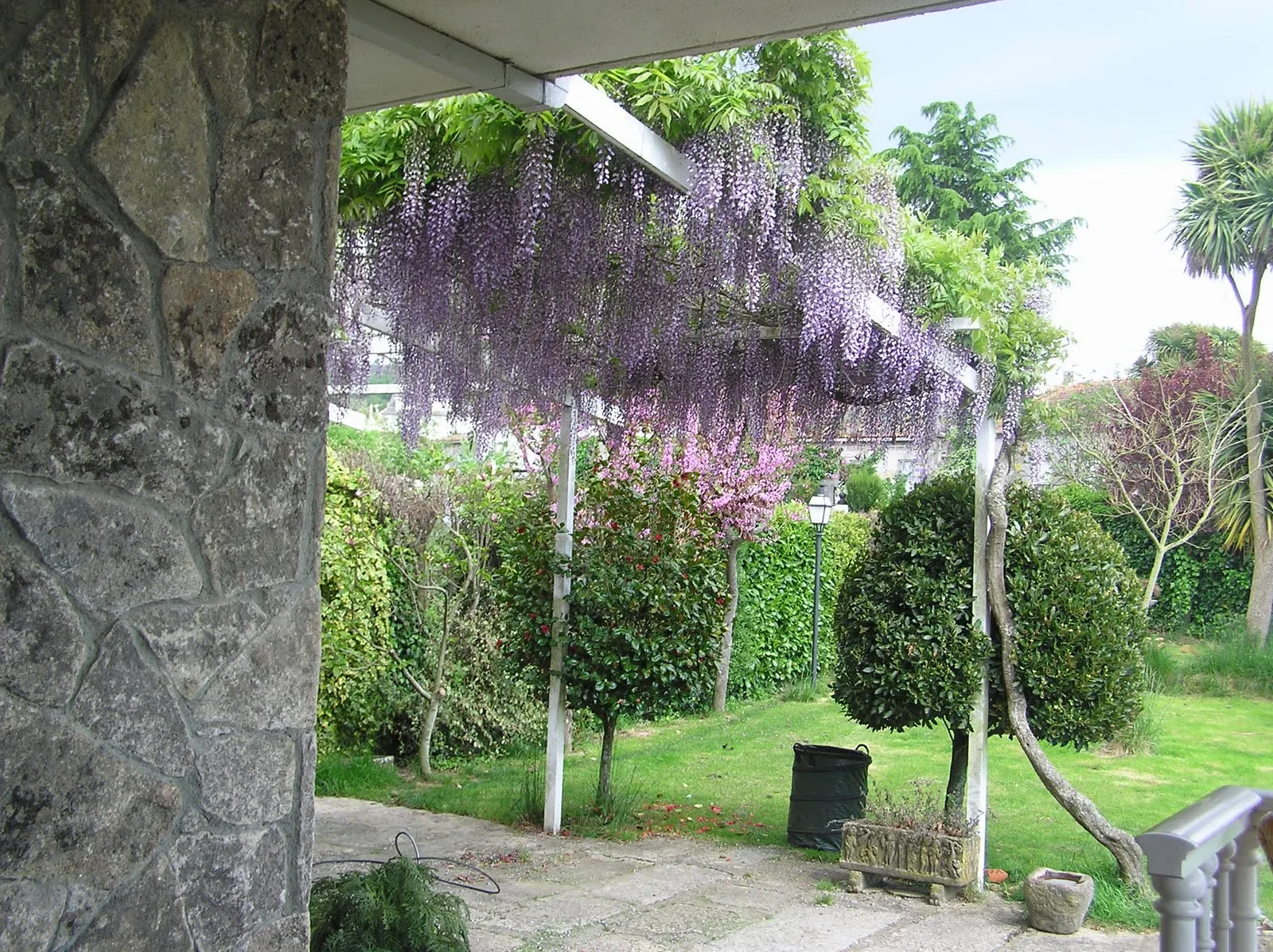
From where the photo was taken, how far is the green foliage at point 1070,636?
4.54 metres

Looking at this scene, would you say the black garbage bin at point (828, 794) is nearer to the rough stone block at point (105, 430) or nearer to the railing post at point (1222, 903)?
the railing post at point (1222, 903)

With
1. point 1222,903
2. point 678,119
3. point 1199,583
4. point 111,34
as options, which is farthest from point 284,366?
point 1199,583

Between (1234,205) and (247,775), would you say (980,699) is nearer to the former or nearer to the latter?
(247,775)

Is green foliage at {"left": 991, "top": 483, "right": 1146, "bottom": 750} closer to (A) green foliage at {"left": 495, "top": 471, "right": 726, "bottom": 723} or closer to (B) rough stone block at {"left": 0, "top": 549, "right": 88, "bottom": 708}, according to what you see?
(A) green foliage at {"left": 495, "top": 471, "right": 726, "bottom": 723}

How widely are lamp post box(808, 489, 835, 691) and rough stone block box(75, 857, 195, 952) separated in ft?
26.6

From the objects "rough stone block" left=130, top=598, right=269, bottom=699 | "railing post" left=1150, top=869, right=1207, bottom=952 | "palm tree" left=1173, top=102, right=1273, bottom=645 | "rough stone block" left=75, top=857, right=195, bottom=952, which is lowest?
"rough stone block" left=75, top=857, right=195, bottom=952

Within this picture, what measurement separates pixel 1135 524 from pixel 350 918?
11.5m

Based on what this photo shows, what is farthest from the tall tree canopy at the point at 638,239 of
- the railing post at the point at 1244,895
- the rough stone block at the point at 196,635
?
the railing post at the point at 1244,895

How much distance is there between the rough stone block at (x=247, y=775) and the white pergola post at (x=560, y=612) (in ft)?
11.9

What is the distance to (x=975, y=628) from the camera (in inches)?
179

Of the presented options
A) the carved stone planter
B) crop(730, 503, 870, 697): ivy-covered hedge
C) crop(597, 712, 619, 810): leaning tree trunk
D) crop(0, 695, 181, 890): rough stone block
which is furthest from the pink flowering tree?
crop(0, 695, 181, 890): rough stone block

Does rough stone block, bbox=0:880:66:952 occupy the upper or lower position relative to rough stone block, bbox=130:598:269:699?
lower

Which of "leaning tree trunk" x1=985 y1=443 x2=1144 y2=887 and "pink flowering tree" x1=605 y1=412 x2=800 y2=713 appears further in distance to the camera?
"pink flowering tree" x1=605 y1=412 x2=800 y2=713

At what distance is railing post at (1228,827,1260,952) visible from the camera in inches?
61.6
